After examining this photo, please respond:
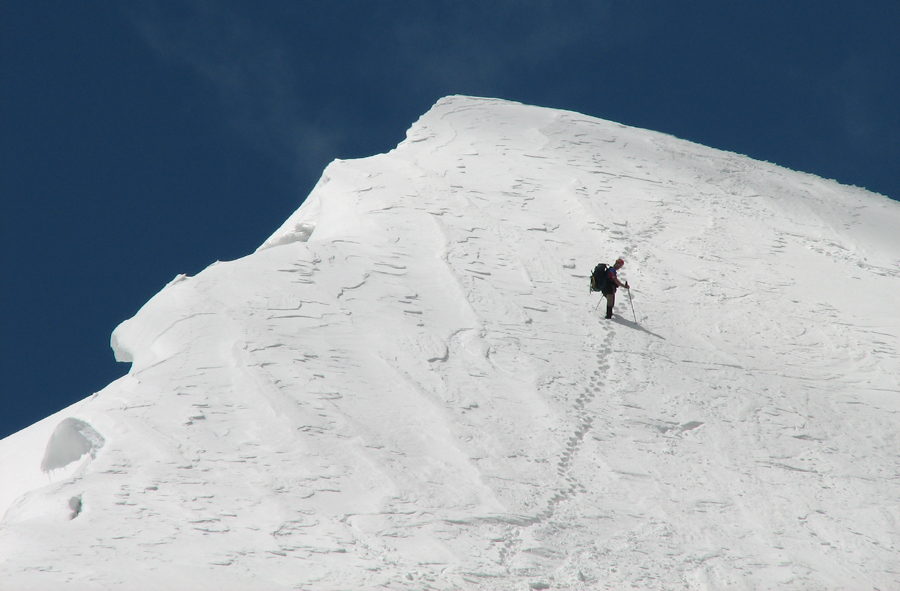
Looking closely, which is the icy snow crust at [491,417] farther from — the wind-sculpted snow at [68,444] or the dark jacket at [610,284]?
the dark jacket at [610,284]

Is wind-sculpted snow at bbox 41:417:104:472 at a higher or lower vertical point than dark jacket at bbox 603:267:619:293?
lower

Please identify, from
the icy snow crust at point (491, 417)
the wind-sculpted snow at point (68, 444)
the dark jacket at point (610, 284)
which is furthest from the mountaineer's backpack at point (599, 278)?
the wind-sculpted snow at point (68, 444)

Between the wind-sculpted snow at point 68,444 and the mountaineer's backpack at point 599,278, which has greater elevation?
the mountaineer's backpack at point 599,278

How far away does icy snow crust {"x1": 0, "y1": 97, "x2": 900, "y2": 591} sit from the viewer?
23.6 feet

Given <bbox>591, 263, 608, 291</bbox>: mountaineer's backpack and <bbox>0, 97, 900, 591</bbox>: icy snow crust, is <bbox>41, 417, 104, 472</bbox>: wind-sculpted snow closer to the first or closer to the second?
<bbox>0, 97, 900, 591</bbox>: icy snow crust

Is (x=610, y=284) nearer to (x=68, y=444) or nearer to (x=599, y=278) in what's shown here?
(x=599, y=278)

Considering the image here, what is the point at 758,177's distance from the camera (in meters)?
19.8

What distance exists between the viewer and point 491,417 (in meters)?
9.69

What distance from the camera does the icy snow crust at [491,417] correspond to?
7.21 m

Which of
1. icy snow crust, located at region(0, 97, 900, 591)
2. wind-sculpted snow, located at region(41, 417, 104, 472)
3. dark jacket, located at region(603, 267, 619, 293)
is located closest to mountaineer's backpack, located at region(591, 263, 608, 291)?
dark jacket, located at region(603, 267, 619, 293)

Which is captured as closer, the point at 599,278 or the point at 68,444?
the point at 68,444

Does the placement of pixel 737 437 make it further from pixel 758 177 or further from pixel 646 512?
pixel 758 177

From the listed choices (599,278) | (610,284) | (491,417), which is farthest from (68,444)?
(610,284)

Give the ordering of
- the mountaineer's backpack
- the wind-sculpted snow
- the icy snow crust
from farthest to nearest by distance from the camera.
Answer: the mountaineer's backpack, the wind-sculpted snow, the icy snow crust
